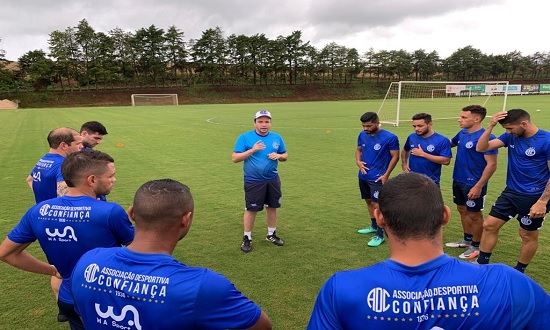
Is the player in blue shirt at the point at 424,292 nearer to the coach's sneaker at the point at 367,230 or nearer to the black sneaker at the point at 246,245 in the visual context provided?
the black sneaker at the point at 246,245

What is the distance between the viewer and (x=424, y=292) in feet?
5.03

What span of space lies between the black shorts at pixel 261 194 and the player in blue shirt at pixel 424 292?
13.2 ft

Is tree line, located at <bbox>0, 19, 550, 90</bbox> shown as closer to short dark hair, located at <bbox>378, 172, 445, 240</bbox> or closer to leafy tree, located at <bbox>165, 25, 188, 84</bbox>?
leafy tree, located at <bbox>165, 25, 188, 84</bbox>

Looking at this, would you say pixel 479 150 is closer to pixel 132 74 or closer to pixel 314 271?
pixel 314 271

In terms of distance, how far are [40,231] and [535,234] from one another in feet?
17.3

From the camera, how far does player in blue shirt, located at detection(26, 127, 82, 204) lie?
4.16 meters

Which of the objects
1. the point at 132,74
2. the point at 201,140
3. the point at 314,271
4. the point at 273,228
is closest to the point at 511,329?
the point at 314,271

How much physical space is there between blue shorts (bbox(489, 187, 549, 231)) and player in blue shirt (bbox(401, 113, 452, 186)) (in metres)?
1.06

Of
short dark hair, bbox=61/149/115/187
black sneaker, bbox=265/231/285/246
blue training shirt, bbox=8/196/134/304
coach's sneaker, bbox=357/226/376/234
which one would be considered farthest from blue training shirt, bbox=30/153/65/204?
coach's sneaker, bbox=357/226/376/234

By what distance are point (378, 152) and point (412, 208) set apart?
4427mm

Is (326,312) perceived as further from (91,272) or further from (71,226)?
(71,226)

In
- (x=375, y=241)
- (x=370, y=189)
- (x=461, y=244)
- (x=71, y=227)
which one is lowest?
(x=461, y=244)

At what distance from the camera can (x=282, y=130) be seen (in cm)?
2006

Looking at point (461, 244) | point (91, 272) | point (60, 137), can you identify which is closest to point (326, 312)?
point (91, 272)
